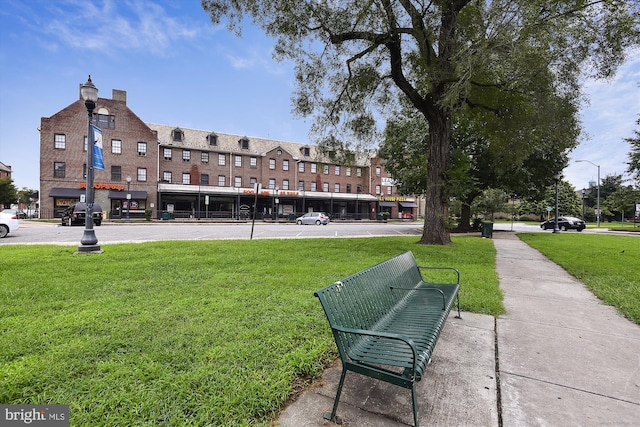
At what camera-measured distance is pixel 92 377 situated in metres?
2.70

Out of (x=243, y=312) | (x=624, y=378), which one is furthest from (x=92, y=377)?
(x=624, y=378)

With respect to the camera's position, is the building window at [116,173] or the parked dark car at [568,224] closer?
the parked dark car at [568,224]

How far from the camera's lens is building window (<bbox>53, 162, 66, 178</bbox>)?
1447 inches

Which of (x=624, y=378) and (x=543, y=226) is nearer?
(x=624, y=378)

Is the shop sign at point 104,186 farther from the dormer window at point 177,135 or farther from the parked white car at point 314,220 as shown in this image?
the parked white car at point 314,220

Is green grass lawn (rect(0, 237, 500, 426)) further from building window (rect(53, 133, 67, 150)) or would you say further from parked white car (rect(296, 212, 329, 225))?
building window (rect(53, 133, 67, 150))

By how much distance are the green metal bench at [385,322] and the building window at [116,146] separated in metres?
43.6

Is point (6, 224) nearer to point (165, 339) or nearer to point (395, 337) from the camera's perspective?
point (165, 339)

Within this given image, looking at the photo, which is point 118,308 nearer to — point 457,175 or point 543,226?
point 457,175

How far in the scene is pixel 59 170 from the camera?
36.9 meters

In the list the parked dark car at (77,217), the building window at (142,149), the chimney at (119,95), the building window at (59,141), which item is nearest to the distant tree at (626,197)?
the parked dark car at (77,217)

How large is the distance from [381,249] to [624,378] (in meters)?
8.45

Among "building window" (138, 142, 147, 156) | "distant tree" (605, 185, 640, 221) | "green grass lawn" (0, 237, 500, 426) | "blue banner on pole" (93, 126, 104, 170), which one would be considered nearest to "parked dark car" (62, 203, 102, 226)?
"building window" (138, 142, 147, 156)

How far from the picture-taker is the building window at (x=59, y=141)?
36938 millimetres
